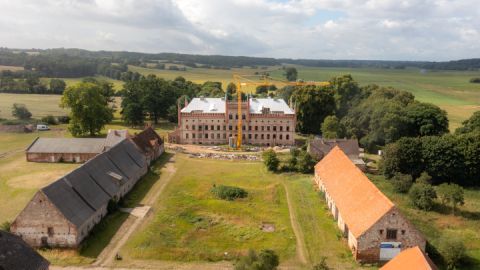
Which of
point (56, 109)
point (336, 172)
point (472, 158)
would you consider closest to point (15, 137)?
point (56, 109)

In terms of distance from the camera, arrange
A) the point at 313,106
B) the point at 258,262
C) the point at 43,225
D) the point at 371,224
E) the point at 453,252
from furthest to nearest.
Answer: the point at 313,106, the point at 43,225, the point at 371,224, the point at 453,252, the point at 258,262

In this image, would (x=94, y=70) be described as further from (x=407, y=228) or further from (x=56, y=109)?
(x=407, y=228)

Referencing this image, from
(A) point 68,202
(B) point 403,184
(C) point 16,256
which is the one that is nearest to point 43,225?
(A) point 68,202

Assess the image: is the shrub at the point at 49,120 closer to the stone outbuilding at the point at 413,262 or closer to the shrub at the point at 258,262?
the shrub at the point at 258,262

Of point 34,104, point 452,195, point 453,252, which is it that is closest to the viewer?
point 453,252

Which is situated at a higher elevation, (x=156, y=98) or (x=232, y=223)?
(x=156, y=98)

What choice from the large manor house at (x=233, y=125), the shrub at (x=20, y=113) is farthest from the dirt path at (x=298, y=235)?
the shrub at (x=20, y=113)

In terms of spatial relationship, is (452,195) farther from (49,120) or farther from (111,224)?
(49,120)

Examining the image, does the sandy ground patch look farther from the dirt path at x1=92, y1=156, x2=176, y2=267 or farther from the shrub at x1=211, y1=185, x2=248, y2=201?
the shrub at x1=211, y1=185, x2=248, y2=201
